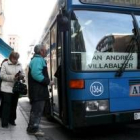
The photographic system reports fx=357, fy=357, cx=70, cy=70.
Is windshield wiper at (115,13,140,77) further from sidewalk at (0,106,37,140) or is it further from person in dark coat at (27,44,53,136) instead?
sidewalk at (0,106,37,140)

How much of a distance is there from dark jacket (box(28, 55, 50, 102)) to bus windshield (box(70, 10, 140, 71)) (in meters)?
0.86

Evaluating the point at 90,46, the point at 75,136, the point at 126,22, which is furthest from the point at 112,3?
the point at 75,136

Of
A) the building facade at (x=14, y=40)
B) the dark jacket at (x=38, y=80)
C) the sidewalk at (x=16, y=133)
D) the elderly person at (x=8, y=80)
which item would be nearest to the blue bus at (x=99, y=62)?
the dark jacket at (x=38, y=80)

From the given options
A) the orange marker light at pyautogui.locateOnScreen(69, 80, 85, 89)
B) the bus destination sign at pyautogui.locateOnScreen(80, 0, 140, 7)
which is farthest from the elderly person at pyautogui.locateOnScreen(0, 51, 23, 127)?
the bus destination sign at pyautogui.locateOnScreen(80, 0, 140, 7)

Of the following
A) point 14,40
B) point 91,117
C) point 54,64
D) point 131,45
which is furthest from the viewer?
point 14,40

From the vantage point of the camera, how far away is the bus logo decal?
20.3 ft

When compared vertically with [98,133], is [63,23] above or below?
above

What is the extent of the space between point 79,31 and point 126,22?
36.5 inches

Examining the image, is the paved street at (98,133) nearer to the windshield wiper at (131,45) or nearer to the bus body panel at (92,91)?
the bus body panel at (92,91)

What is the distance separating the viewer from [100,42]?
634cm

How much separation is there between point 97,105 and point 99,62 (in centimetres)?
76

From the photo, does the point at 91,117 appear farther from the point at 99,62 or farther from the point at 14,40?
the point at 14,40

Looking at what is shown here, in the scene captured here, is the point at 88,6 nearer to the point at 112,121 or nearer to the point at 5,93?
the point at 112,121

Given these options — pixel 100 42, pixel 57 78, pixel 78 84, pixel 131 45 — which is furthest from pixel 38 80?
pixel 131 45
